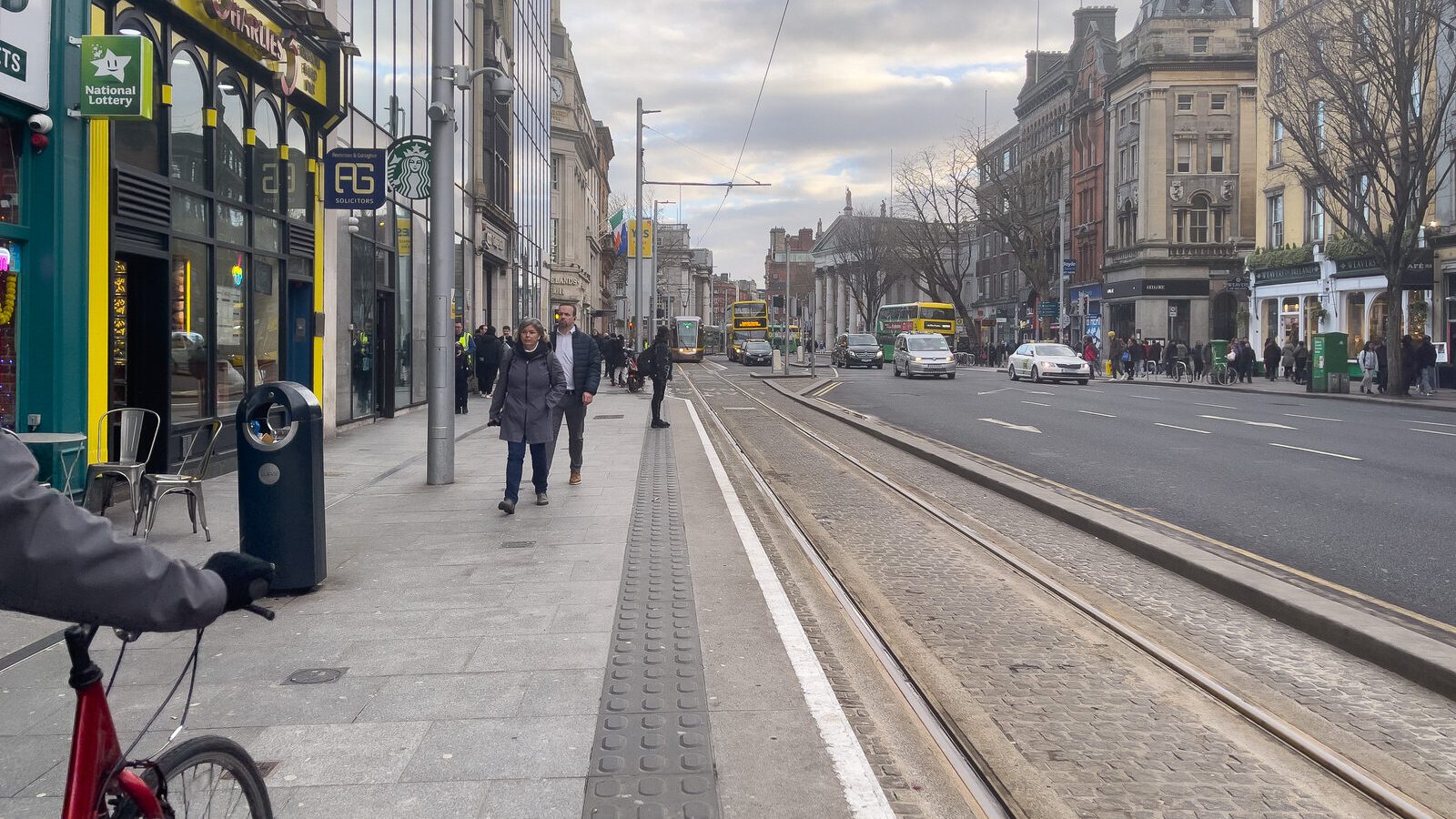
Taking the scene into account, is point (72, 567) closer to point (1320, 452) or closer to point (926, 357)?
point (1320, 452)

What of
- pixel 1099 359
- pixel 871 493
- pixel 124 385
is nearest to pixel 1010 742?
pixel 871 493

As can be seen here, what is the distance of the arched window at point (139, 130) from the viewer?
10.5 metres

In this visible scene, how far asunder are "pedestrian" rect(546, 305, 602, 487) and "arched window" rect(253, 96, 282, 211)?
463 cm

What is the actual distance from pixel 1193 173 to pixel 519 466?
55170mm

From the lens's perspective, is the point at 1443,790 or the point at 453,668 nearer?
the point at 1443,790

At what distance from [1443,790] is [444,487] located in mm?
9085

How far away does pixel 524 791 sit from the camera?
3.81 meters

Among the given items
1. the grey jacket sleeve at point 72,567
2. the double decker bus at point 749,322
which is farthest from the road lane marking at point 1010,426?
the double decker bus at point 749,322

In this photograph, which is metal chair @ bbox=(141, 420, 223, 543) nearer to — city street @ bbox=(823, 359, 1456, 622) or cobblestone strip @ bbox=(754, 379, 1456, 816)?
cobblestone strip @ bbox=(754, 379, 1456, 816)

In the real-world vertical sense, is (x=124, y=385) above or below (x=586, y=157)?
below

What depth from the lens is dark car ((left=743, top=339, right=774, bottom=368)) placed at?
69125 mm

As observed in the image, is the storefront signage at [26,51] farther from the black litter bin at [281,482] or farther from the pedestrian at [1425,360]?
the pedestrian at [1425,360]

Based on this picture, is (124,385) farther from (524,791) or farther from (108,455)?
(524,791)

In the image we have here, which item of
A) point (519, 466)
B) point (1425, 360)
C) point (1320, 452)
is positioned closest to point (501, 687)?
point (519, 466)
